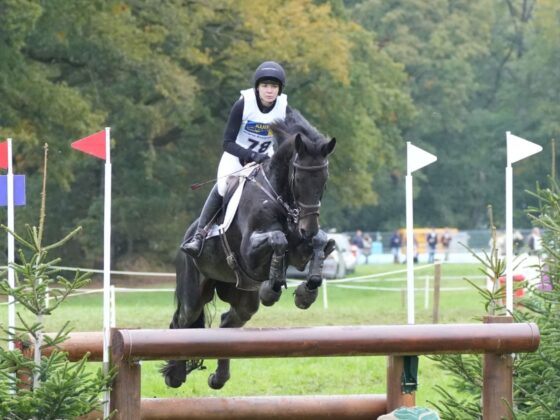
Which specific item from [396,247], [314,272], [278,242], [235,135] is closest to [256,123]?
[235,135]

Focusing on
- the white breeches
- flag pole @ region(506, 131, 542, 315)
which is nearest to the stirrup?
the white breeches

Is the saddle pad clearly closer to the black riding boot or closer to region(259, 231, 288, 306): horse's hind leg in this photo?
the black riding boot

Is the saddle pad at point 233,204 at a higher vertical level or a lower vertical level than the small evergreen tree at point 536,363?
higher

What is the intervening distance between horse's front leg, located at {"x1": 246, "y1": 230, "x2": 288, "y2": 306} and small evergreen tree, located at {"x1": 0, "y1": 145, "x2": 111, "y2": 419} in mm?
1967

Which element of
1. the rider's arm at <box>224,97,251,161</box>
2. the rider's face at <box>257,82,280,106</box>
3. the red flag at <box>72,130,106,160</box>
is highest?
the rider's face at <box>257,82,280,106</box>

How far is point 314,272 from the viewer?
7.06 meters

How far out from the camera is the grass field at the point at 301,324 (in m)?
10.9

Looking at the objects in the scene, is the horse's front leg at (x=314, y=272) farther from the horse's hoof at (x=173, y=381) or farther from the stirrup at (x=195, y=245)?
the horse's hoof at (x=173, y=381)

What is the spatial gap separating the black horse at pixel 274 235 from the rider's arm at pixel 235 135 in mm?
149

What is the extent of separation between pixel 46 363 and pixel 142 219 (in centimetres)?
3246

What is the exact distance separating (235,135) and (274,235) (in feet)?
3.10

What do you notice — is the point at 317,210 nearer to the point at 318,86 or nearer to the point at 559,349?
the point at 559,349

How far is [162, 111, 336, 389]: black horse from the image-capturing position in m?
7.23

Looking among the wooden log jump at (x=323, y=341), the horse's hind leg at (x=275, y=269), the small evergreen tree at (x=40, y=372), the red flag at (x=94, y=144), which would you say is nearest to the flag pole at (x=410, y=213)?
the horse's hind leg at (x=275, y=269)
